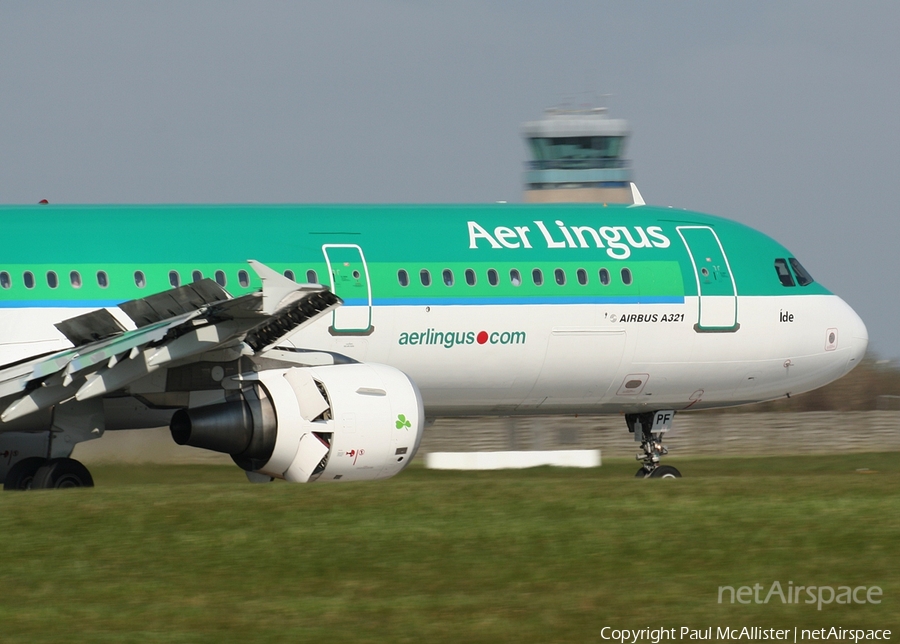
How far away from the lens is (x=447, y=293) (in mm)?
20422

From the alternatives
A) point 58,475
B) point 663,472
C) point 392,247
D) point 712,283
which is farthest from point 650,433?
point 58,475

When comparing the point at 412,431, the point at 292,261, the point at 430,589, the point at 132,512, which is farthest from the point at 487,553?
the point at 292,261

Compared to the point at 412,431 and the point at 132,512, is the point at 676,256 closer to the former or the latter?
the point at 412,431

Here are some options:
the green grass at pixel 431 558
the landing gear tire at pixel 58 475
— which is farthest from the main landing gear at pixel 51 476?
the green grass at pixel 431 558

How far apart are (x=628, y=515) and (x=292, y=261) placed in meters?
7.24

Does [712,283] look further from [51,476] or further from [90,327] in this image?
[51,476]

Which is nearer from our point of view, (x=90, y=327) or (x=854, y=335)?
(x=90, y=327)

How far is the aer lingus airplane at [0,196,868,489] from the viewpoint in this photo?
16.9 m

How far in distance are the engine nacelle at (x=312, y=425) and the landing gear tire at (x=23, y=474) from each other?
7.10 ft

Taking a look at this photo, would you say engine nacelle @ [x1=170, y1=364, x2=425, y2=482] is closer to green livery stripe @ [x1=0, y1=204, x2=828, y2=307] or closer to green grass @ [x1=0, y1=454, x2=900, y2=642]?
green grass @ [x1=0, y1=454, x2=900, y2=642]

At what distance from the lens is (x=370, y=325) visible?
65.1ft

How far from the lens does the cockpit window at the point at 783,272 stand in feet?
74.5

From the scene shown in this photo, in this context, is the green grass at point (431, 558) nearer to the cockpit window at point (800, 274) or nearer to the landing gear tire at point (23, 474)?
the landing gear tire at point (23, 474)

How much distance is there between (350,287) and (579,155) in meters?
37.6
